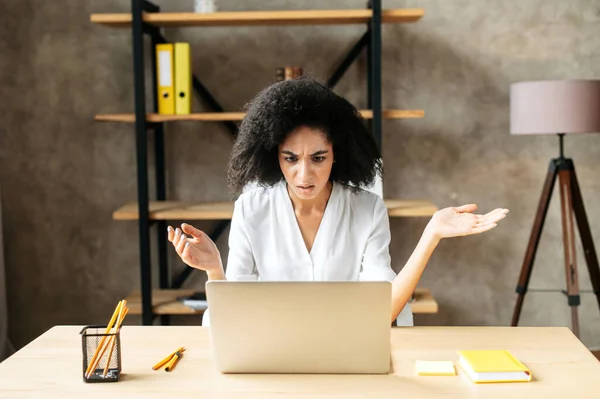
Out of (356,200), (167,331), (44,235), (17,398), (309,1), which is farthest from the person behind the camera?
(44,235)

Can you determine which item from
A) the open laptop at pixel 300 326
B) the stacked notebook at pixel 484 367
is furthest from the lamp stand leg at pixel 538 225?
the open laptop at pixel 300 326

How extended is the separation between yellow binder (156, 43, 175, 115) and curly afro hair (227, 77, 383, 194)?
1036 millimetres

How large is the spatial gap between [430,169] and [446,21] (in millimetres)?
715

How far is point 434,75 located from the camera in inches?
126

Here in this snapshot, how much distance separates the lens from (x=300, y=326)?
121 cm

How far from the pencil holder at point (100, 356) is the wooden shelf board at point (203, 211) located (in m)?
1.59

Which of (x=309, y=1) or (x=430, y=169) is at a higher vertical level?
(x=309, y=1)

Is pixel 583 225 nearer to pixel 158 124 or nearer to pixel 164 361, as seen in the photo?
pixel 158 124

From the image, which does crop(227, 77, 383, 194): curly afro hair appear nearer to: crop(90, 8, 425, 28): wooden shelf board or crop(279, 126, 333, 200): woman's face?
crop(279, 126, 333, 200): woman's face

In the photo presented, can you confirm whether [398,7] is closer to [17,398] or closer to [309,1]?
[309,1]

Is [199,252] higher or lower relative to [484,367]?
higher

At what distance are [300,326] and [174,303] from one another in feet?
6.21

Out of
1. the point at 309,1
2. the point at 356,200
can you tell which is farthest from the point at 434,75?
the point at 356,200

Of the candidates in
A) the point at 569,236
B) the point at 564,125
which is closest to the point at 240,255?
the point at 564,125
